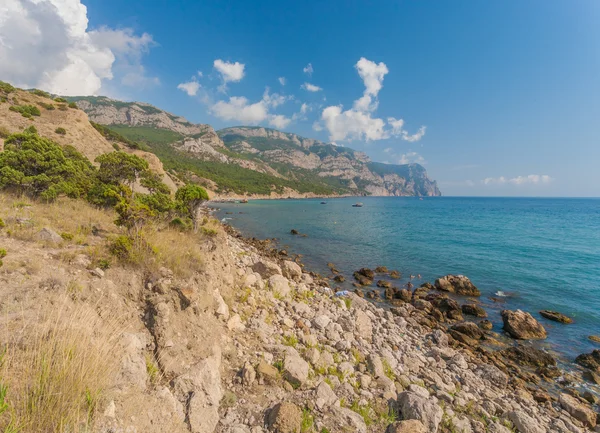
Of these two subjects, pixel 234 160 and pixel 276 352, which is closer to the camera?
pixel 276 352

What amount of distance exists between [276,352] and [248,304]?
2.48 m

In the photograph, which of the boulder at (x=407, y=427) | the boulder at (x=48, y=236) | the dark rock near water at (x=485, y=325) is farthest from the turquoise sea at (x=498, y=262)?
the boulder at (x=48, y=236)

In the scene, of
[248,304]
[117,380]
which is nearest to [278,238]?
[248,304]

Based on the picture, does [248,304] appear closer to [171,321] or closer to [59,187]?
[171,321]

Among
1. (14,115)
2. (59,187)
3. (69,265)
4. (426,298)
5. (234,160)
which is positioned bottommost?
(426,298)

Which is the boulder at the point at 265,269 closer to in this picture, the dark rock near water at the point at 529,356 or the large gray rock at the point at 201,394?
the large gray rock at the point at 201,394

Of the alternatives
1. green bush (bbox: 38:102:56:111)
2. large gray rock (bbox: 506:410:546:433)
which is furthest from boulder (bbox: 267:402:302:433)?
green bush (bbox: 38:102:56:111)

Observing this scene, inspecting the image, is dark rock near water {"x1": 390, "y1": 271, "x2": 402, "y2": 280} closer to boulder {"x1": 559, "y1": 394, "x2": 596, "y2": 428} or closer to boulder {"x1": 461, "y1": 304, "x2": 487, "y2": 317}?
boulder {"x1": 461, "y1": 304, "x2": 487, "y2": 317}

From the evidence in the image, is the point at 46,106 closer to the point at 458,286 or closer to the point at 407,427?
the point at 407,427

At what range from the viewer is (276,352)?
700cm

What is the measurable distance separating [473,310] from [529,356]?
455 centimetres

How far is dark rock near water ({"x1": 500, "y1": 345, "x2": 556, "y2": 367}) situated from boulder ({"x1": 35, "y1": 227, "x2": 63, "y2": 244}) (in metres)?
18.5

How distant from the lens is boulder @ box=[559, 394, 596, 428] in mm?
8094

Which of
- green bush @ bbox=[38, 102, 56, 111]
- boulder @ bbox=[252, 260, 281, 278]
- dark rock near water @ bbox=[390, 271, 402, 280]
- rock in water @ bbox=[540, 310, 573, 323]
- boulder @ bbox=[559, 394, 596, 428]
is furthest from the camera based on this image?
green bush @ bbox=[38, 102, 56, 111]
